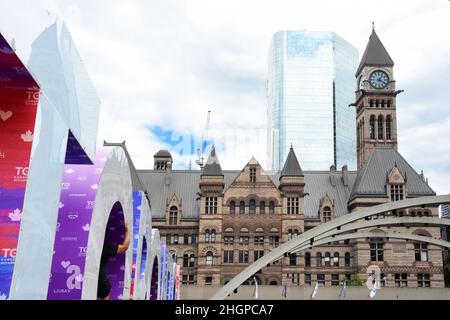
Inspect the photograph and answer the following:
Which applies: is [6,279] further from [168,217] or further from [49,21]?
[168,217]

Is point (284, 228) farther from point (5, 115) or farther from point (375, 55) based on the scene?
point (5, 115)

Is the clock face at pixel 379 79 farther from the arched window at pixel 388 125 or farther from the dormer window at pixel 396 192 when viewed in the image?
the dormer window at pixel 396 192

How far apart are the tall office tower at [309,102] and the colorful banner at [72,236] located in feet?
427

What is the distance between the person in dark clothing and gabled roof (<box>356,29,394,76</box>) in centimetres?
6584

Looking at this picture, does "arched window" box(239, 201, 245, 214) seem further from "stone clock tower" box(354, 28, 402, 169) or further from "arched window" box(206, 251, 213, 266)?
"stone clock tower" box(354, 28, 402, 169)

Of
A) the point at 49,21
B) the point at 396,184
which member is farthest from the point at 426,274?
the point at 49,21

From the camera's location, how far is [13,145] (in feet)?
24.5

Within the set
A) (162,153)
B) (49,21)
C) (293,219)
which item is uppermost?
(162,153)

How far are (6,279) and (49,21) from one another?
12.2 ft

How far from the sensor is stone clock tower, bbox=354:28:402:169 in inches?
2884

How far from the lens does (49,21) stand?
802 cm

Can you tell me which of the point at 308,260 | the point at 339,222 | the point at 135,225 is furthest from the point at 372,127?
the point at 135,225

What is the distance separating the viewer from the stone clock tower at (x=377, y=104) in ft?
240

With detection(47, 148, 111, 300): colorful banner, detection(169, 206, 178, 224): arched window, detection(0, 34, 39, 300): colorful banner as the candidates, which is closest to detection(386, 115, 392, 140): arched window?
detection(169, 206, 178, 224): arched window
